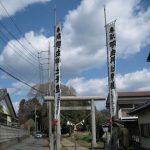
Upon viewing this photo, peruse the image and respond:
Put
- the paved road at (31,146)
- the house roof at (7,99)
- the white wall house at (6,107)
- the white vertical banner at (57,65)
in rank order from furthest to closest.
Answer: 1. the white wall house at (6,107)
2. the house roof at (7,99)
3. the paved road at (31,146)
4. the white vertical banner at (57,65)

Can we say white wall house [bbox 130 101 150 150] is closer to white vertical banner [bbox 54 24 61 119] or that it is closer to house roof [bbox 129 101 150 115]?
house roof [bbox 129 101 150 115]

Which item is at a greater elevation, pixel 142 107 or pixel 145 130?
Answer: pixel 142 107

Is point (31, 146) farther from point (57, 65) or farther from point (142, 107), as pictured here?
point (142, 107)

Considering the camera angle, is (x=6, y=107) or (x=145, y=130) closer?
(x=145, y=130)

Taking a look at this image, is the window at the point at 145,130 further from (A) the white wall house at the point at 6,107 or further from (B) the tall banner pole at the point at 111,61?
(A) the white wall house at the point at 6,107

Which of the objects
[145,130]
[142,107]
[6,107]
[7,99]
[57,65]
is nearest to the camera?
[142,107]

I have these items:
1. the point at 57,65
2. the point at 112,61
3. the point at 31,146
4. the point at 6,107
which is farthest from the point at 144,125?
the point at 6,107

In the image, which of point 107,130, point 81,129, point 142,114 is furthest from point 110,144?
point 81,129

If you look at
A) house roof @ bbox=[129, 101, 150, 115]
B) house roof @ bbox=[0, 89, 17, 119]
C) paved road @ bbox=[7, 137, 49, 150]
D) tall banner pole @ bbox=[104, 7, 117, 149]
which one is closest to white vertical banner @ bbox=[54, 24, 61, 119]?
tall banner pole @ bbox=[104, 7, 117, 149]

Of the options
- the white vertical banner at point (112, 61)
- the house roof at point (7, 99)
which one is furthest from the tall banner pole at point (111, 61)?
the house roof at point (7, 99)

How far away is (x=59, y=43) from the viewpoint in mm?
34750

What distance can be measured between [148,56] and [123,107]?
18921 mm

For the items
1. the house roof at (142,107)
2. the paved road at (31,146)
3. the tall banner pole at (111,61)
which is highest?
the tall banner pole at (111,61)

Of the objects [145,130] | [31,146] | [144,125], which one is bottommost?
[31,146]
